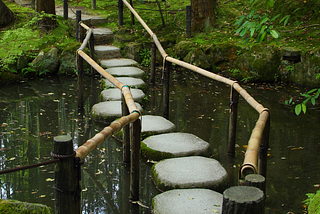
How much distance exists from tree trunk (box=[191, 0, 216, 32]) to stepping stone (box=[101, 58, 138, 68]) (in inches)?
102

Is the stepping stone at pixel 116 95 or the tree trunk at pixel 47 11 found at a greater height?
the tree trunk at pixel 47 11

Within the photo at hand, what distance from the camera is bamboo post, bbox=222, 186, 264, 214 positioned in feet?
4.51

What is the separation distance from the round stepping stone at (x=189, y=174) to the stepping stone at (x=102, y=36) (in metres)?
6.65

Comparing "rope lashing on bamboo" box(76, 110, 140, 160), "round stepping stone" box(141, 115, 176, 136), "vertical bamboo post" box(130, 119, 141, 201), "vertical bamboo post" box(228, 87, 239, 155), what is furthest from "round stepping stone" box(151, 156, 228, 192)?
"round stepping stone" box(141, 115, 176, 136)

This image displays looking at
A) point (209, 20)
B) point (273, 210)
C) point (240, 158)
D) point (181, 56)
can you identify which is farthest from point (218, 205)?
→ point (209, 20)

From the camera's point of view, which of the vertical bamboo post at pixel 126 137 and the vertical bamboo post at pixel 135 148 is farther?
the vertical bamboo post at pixel 126 137

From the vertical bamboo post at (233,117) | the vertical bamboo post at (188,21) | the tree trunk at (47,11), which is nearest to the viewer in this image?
the vertical bamboo post at (233,117)

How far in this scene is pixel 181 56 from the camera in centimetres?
941

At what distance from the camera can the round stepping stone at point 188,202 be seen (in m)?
2.87

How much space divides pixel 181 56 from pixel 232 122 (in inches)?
212

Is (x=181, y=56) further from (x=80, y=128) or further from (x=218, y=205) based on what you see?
(x=218, y=205)

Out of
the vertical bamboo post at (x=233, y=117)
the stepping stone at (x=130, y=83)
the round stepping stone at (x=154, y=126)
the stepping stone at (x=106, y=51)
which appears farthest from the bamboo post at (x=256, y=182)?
the stepping stone at (x=106, y=51)

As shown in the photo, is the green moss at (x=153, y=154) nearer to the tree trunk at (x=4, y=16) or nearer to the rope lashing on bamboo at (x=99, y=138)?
the rope lashing on bamboo at (x=99, y=138)

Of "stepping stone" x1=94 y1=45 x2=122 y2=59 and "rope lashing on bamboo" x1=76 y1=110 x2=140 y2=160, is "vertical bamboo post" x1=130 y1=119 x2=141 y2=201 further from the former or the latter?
"stepping stone" x1=94 y1=45 x2=122 y2=59
